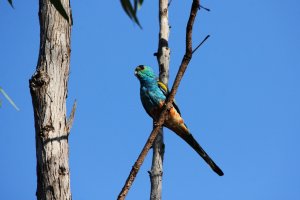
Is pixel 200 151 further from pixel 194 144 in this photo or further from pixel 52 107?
pixel 52 107

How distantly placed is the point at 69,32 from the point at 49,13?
0.72 ft

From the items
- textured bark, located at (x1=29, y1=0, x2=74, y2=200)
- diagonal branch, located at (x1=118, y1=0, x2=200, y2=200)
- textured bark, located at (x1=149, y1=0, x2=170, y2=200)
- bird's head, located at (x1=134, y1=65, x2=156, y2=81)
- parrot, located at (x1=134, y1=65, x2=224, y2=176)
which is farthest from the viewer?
bird's head, located at (x1=134, y1=65, x2=156, y2=81)

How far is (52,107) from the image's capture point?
3523 mm

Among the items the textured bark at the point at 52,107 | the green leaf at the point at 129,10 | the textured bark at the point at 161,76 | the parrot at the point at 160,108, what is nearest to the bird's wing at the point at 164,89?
the parrot at the point at 160,108

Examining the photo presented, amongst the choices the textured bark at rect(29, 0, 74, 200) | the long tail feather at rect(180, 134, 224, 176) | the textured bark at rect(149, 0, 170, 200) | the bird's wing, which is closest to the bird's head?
the bird's wing

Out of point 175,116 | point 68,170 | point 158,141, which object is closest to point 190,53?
point 68,170

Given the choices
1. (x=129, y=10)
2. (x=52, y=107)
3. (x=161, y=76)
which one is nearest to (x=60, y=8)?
(x=129, y=10)

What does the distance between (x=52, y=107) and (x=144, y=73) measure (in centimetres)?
256

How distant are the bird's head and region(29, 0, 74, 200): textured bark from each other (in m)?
2.15

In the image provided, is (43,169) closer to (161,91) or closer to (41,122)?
(41,122)

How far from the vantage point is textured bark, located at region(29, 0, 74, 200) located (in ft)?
11.0

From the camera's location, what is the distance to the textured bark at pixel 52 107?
3.36 meters

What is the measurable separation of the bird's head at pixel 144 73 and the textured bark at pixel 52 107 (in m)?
2.15

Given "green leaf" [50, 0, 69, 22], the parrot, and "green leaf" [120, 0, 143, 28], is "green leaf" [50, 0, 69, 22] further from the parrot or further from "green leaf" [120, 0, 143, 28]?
the parrot
